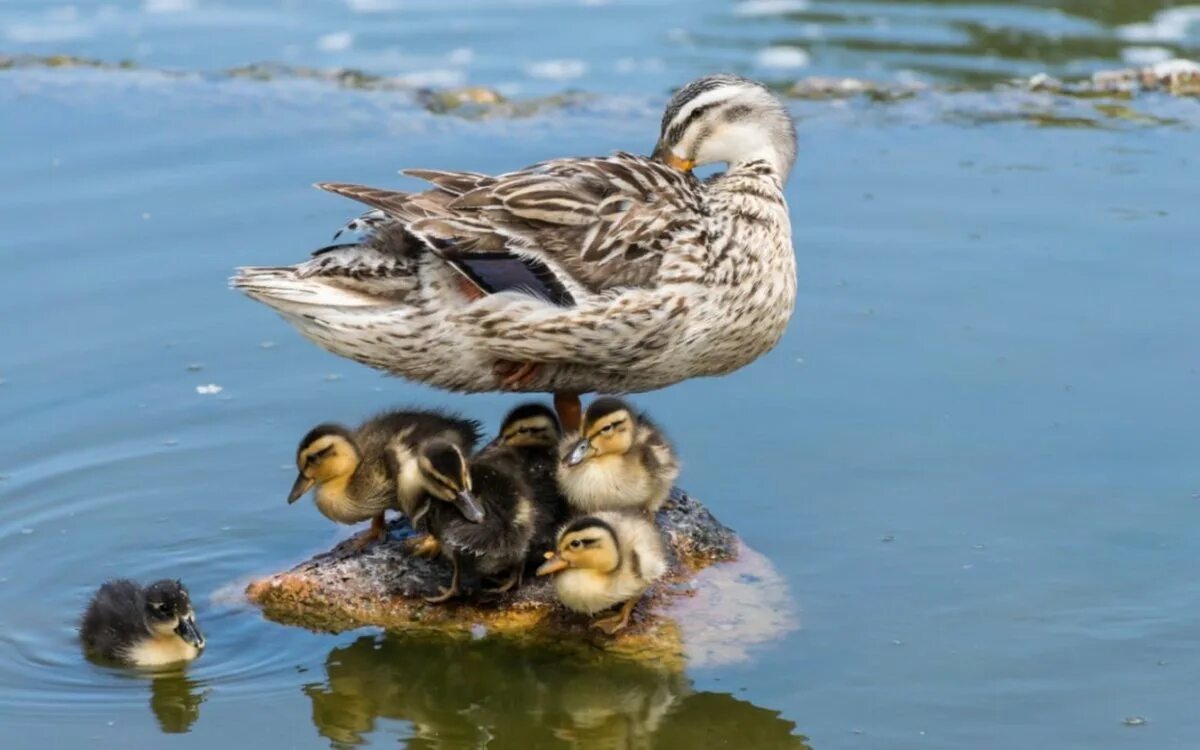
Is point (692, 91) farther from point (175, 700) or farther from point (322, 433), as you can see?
point (175, 700)

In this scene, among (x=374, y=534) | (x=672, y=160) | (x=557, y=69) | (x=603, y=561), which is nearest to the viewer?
(x=603, y=561)

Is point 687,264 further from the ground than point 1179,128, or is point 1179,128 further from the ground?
point 1179,128

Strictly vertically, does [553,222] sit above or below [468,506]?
above

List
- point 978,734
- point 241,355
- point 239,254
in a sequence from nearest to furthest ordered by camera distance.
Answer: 1. point 978,734
2. point 241,355
3. point 239,254

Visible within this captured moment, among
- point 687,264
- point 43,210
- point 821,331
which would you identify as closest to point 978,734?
point 687,264

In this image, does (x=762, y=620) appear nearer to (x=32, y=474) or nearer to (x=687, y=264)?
(x=687, y=264)

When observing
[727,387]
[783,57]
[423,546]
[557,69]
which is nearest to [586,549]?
[423,546]

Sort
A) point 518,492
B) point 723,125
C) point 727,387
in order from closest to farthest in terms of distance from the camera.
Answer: point 518,492, point 723,125, point 727,387

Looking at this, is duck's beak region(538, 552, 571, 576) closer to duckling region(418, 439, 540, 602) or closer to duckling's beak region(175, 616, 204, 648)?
A: duckling region(418, 439, 540, 602)

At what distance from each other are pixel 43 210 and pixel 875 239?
3.99 m

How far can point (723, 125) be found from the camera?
745 cm

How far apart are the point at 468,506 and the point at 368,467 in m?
0.61

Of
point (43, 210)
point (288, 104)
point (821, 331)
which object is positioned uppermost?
point (288, 104)

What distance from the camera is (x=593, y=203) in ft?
22.6
